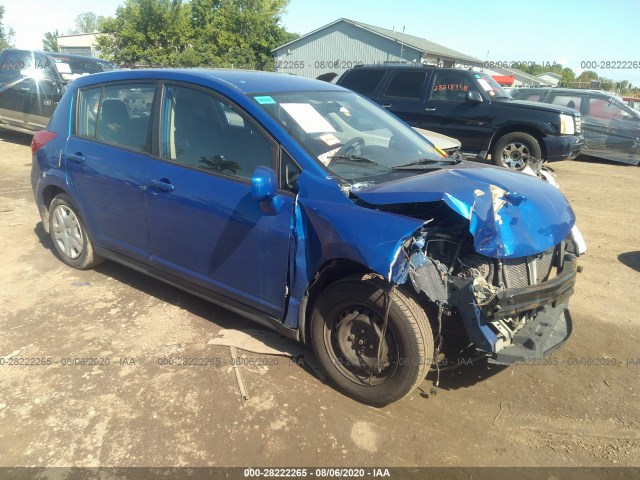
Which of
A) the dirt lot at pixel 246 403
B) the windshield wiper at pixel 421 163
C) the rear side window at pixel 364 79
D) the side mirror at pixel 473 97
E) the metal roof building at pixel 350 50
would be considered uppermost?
the metal roof building at pixel 350 50

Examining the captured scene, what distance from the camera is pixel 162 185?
3.47 m

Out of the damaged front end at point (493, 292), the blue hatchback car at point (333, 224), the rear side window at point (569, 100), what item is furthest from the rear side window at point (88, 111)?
the rear side window at point (569, 100)

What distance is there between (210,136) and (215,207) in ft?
1.76

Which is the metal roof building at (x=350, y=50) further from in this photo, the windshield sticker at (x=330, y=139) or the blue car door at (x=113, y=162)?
the windshield sticker at (x=330, y=139)

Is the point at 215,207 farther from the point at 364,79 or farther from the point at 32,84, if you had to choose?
the point at 32,84

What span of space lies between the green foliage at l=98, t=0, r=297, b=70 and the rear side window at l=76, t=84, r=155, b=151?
114ft

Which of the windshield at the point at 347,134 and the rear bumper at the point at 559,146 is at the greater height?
the windshield at the point at 347,134

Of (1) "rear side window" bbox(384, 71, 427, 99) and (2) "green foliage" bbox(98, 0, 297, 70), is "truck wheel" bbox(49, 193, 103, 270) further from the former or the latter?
(2) "green foliage" bbox(98, 0, 297, 70)

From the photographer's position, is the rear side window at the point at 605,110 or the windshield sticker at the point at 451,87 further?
the rear side window at the point at 605,110

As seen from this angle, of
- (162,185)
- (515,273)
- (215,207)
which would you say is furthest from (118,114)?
(515,273)

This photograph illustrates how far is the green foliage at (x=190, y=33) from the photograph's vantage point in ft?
124

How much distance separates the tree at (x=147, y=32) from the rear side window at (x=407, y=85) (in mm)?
31396

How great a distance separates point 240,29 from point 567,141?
3582 centimetres

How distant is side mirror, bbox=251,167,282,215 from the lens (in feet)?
9.09
